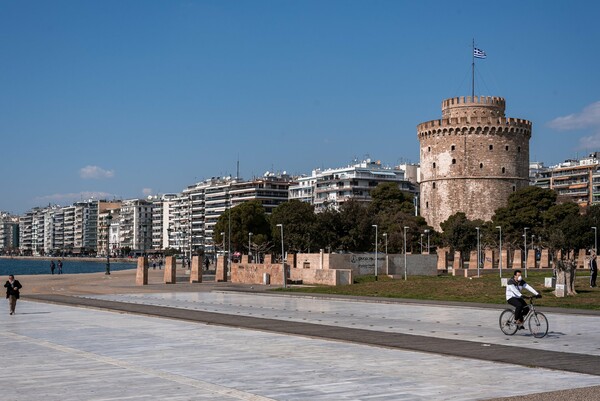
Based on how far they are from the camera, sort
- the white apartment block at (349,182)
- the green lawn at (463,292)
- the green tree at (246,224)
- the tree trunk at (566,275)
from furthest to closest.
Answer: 1. the white apartment block at (349,182)
2. the green tree at (246,224)
3. the tree trunk at (566,275)
4. the green lawn at (463,292)

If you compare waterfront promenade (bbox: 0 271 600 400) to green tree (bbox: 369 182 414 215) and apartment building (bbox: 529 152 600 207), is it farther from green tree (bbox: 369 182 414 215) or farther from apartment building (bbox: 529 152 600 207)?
apartment building (bbox: 529 152 600 207)

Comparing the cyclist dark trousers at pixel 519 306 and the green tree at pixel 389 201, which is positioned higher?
the green tree at pixel 389 201

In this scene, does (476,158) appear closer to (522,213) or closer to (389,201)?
(522,213)

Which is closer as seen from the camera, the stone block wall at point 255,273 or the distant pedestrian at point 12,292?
the distant pedestrian at point 12,292

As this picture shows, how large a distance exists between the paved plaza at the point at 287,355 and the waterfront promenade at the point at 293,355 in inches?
0.9

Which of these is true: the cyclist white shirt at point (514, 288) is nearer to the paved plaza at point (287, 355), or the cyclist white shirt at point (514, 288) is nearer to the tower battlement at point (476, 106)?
the paved plaza at point (287, 355)

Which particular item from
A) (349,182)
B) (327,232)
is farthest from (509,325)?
(349,182)

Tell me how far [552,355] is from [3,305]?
2219 centimetres

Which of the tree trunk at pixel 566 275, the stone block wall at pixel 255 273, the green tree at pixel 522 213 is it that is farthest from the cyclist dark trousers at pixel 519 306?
the green tree at pixel 522 213

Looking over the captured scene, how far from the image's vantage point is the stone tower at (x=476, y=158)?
320 ft

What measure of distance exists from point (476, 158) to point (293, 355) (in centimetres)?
8509

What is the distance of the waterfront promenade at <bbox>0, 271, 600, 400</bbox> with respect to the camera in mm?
11727

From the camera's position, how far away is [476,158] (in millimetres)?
97750

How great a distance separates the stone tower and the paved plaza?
2850 inches
